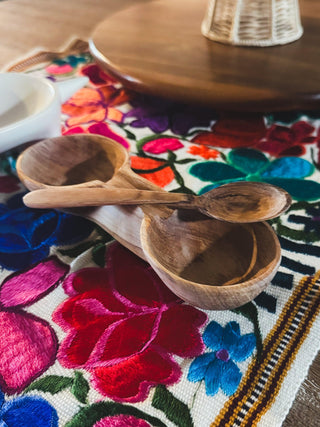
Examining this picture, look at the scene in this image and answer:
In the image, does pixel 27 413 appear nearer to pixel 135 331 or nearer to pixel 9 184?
pixel 135 331

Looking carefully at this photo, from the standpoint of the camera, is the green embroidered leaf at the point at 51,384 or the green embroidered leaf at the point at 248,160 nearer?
the green embroidered leaf at the point at 51,384

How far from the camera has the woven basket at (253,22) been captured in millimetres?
699

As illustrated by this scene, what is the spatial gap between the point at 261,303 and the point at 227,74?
1.32 feet

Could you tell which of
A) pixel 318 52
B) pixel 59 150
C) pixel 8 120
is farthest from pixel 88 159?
pixel 318 52

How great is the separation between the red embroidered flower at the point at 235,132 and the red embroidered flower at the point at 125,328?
0.94ft

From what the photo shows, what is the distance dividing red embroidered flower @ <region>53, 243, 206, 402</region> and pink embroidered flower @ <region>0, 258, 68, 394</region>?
15 millimetres

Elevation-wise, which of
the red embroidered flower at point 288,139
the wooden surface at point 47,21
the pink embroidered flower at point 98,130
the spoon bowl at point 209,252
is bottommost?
the red embroidered flower at point 288,139

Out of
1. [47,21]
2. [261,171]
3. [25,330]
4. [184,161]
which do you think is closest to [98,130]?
[184,161]

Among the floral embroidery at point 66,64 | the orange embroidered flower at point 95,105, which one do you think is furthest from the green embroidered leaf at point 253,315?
the floral embroidery at point 66,64

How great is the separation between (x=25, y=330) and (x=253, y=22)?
0.60 m

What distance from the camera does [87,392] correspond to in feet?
1.11

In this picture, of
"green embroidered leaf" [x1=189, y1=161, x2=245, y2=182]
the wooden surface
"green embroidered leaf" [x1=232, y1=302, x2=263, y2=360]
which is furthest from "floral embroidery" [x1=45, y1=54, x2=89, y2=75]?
"green embroidered leaf" [x1=232, y1=302, x2=263, y2=360]

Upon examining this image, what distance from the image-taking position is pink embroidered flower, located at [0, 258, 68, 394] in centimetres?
35

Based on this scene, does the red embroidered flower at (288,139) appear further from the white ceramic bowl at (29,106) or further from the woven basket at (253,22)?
the white ceramic bowl at (29,106)
